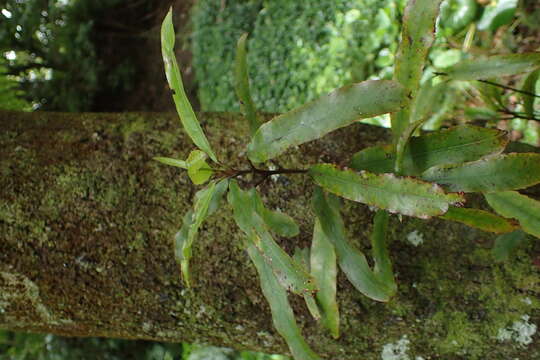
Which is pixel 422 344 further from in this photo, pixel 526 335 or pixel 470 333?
pixel 526 335

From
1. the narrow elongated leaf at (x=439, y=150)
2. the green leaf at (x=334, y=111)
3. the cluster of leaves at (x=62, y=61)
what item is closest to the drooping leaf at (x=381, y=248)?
the narrow elongated leaf at (x=439, y=150)

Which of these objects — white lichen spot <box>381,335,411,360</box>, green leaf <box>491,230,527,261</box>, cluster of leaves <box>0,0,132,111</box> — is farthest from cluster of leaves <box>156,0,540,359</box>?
cluster of leaves <box>0,0,132,111</box>

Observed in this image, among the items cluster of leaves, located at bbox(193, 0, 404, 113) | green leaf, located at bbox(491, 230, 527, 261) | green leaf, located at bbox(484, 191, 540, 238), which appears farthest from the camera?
cluster of leaves, located at bbox(193, 0, 404, 113)

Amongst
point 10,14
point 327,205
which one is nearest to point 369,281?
point 327,205

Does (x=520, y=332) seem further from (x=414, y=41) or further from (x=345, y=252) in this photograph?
(x=414, y=41)

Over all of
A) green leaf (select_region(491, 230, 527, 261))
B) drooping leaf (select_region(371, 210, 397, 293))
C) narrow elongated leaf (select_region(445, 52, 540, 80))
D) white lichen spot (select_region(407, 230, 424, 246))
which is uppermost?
narrow elongated leaf (select_region(445, 52, 540, 80))

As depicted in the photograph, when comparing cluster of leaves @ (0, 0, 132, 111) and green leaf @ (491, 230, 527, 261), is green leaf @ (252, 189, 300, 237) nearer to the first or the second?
green leaf @ (491, 230, 527, 261)
